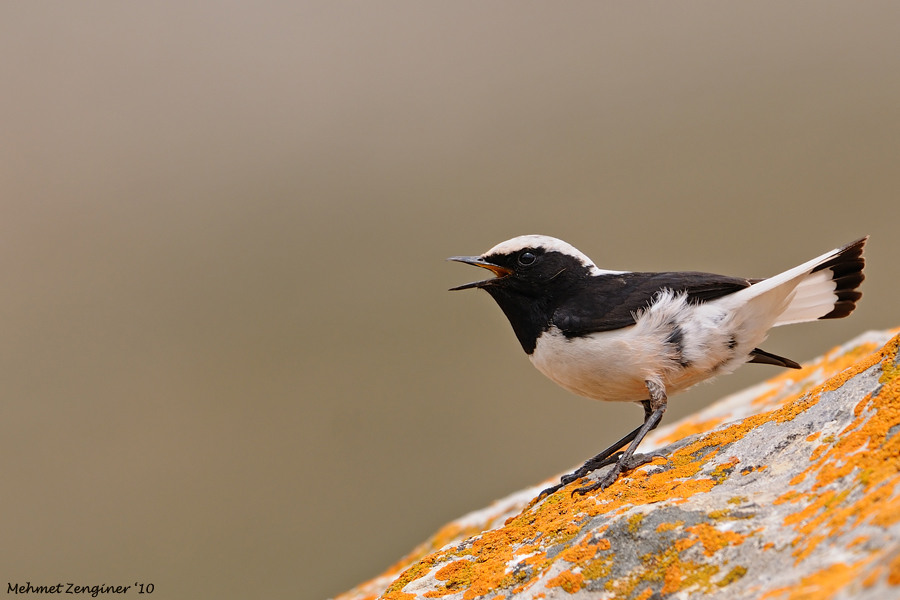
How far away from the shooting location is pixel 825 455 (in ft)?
9.34

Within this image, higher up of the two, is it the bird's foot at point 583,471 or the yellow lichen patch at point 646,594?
the yellow lichen patch at point 646,594

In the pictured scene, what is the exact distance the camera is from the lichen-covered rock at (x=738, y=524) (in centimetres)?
214

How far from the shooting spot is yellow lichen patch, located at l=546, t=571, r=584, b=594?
2799 millimetres

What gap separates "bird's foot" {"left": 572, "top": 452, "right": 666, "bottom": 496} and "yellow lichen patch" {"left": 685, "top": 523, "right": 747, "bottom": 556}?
1.20 metres

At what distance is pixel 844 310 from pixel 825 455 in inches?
106

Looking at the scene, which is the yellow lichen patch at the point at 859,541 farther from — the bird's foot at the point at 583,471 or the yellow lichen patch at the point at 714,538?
the bird's foot at the point at 583,471

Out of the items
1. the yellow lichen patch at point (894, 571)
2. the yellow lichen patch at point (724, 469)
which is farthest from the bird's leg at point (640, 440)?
the yellow lichen patch at point (894, 571)

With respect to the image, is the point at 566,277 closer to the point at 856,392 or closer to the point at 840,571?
the point at 856,392

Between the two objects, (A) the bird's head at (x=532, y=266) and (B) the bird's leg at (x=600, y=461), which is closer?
(B) the bird's leg at (x=600, y=461)

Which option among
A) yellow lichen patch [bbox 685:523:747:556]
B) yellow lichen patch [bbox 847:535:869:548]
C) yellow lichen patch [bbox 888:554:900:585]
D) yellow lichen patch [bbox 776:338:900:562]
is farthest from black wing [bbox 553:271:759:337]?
yellow lichen patch [bbox 888:554:900:585]

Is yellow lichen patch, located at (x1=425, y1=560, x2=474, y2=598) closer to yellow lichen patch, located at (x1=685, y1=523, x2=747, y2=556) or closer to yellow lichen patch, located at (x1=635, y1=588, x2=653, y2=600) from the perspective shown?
yellow lichen patch, located at (x1=635, y1=588, x2=653, y2=600)

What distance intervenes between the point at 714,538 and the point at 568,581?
2.04 ft

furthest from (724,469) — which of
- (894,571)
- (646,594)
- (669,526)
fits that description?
(894,571)

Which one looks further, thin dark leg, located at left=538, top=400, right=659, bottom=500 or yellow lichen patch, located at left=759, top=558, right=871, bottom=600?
thin dark leg, located at left=538, top=400, right=659, bottom=500
